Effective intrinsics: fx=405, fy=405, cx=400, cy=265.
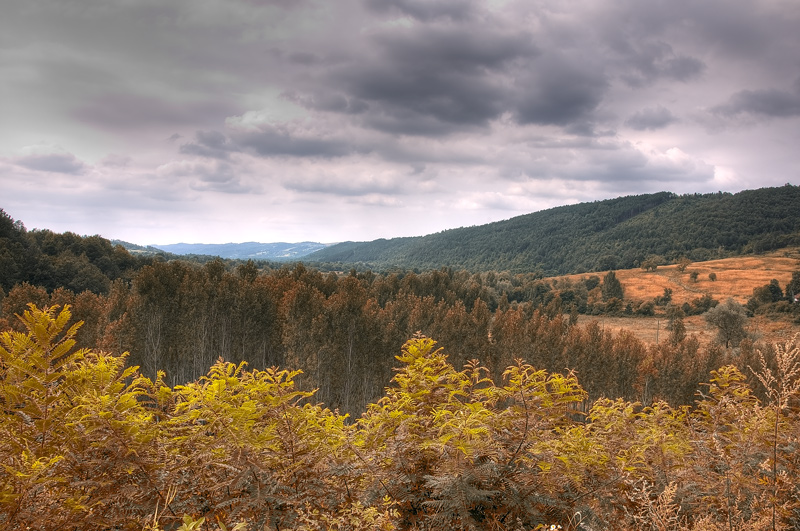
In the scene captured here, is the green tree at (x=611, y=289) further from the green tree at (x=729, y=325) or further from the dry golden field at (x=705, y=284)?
the green tree at (x=729, y=325)

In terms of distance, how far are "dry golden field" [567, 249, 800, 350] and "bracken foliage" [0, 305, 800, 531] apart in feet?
271

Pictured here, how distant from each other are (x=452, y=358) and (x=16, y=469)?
3870cm

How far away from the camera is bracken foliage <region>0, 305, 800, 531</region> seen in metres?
3.16

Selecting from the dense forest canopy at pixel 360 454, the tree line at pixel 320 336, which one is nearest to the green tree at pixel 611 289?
the tree line at pixel 320 336

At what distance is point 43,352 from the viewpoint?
11.4ft

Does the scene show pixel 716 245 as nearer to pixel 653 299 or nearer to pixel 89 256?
pixel 653 299

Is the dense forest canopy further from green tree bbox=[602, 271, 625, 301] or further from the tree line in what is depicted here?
green tree bbox=[602, 271, 625, 301]

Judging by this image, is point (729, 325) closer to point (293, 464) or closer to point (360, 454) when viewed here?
point (360, 454)

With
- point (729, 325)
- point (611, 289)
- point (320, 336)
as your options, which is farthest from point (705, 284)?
point (320, 336)

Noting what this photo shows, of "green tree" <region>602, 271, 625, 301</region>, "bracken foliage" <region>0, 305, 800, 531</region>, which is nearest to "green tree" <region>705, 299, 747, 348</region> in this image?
"green tree" <region>602, 271, 625, 301</region>

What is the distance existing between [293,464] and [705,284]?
13816 cm

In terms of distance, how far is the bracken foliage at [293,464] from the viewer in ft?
→ 10.4

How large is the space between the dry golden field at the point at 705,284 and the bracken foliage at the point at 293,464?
82.5 meters

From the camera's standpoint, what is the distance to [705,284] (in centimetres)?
11206
